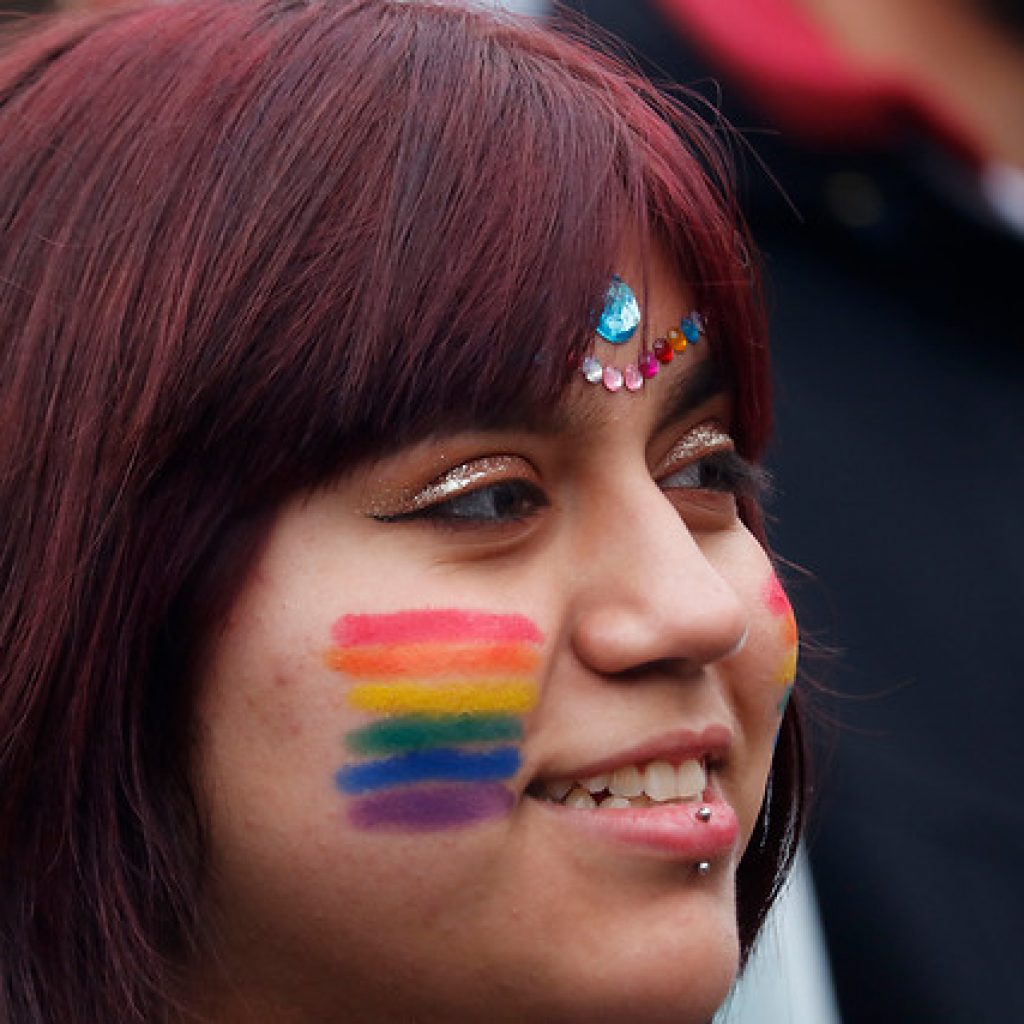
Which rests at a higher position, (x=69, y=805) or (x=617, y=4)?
(x=617, y=4)

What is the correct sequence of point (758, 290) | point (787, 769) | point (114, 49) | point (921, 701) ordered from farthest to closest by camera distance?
point (921, 701) → point (787, 769) → point (758, 290) → point (114, 49)

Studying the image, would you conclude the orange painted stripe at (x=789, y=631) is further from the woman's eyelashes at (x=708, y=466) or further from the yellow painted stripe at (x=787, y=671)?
the woman's eyelashes at (x=708, y=466)

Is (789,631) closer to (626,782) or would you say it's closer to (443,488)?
(626,782)

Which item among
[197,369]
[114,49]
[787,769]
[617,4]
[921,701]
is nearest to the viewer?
[197,369]

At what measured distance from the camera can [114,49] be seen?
5.47ft

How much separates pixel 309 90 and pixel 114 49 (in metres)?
0.20

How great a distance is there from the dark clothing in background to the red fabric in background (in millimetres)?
21

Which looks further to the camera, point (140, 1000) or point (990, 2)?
point (990, 2)

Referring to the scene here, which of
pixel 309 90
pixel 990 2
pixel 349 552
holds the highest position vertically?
pixel 990 2

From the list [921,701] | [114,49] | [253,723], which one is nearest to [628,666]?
[253,723]

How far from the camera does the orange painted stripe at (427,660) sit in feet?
4.87

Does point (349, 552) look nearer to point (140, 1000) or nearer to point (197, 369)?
point (197, 369)

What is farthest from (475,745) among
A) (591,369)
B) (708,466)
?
(708,466)

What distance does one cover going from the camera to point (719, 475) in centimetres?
181
